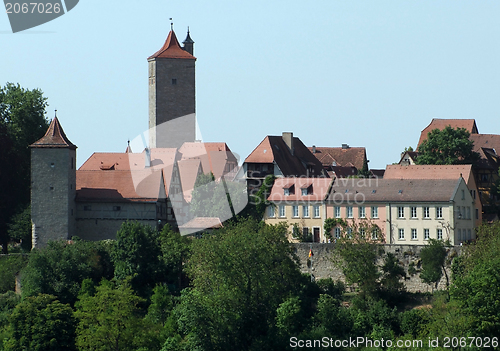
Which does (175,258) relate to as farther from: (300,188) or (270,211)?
(300,188)

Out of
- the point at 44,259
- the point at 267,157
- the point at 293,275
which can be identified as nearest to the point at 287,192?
the point at 267,157

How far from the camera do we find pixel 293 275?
182ft

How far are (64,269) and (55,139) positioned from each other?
9335 mm

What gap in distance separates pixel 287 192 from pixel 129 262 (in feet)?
37.1

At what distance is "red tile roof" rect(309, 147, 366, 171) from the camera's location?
89188 millimetres

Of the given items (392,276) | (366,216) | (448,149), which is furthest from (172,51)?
(392,276)

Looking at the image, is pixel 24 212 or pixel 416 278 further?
pixel 24 212

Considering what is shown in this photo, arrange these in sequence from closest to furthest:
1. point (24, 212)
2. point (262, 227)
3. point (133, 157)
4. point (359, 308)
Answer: point (359, 308) < point (262, 227) < point (24, 212) < point (133, 157)

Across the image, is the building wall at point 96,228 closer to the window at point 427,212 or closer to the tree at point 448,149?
the window at point 427,212

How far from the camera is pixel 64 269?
56.8m

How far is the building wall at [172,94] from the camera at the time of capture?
88625mm

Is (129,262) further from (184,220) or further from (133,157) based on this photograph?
(133,157)

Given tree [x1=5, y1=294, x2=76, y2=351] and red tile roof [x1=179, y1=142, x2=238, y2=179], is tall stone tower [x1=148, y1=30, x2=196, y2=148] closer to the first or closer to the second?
red tile roof [x1=179, y1=142, x2=238, y2=179]

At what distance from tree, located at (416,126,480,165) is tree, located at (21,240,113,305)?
865 inches
